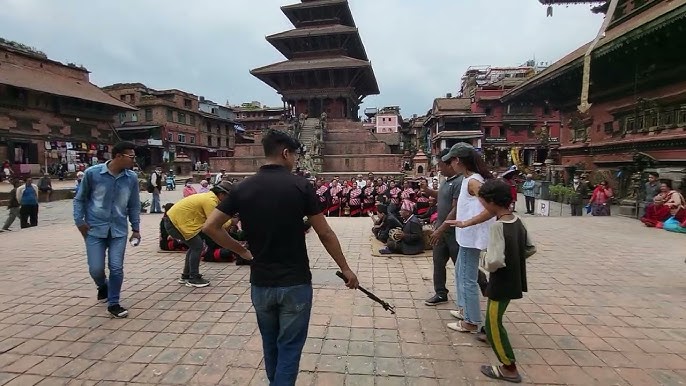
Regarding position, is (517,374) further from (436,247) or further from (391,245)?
(391,245)

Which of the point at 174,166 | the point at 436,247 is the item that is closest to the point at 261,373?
the point at 436,247

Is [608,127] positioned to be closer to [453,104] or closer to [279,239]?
[279,239]

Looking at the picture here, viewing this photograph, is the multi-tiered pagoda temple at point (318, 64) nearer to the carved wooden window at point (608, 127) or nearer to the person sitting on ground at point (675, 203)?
the carved wooden window at point (608, 127)

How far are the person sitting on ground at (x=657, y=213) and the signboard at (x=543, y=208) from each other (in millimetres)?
2975

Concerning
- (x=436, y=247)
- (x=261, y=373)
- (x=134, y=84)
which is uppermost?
(x=134, y=84)

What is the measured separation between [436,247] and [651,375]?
2201mm

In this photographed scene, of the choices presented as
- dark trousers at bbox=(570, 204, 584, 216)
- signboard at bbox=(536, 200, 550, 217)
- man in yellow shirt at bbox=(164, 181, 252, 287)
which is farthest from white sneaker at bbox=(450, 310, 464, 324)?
dark trousers at bbox=(570, 204, 584, 216)

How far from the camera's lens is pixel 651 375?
302 cm

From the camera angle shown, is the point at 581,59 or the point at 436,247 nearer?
the point at 436,247

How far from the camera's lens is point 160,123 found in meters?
43.3

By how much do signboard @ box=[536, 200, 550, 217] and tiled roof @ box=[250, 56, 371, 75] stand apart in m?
23.3

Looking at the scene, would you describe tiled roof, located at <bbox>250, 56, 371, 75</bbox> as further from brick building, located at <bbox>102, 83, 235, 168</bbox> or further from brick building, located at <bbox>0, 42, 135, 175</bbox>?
brick building, located at <bbox>0, 42, 135, 175</bbox>

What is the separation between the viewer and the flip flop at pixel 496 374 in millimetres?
2928

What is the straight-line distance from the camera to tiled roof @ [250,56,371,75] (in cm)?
3328
